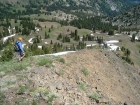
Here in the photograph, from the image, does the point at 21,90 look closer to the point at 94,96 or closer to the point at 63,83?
the point at 63,83

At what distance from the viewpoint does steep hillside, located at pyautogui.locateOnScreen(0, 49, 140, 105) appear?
22.1 meters

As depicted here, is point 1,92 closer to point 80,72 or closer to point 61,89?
point 61,89

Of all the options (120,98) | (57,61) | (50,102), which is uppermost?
(57,61)

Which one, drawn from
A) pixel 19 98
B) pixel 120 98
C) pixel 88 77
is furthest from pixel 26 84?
pixel 120 98

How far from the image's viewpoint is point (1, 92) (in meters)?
22.2

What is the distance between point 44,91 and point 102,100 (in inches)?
228

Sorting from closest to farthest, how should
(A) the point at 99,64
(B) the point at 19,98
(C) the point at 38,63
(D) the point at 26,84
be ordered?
(B) the point at 19,98, (D) the point at 26,84, (C) the point at 38,63, (A) the point at 99,64

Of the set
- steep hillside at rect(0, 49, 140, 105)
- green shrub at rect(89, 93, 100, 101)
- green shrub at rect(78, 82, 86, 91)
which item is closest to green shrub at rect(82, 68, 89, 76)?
steep hillside at rect(0, 49, 140, 105)

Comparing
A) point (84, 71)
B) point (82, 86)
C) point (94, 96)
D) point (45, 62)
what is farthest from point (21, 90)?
point (84, 71)

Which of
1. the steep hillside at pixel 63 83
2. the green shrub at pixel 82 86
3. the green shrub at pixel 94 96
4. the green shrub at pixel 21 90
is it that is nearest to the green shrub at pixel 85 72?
the steep hillside at pixel 63 83

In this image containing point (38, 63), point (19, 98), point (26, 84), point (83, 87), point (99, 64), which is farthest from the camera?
point (99, 64)

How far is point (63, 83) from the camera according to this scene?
2433 centimetres

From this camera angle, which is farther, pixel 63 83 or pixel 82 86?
pixel 82 86

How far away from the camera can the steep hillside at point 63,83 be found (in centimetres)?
2212
